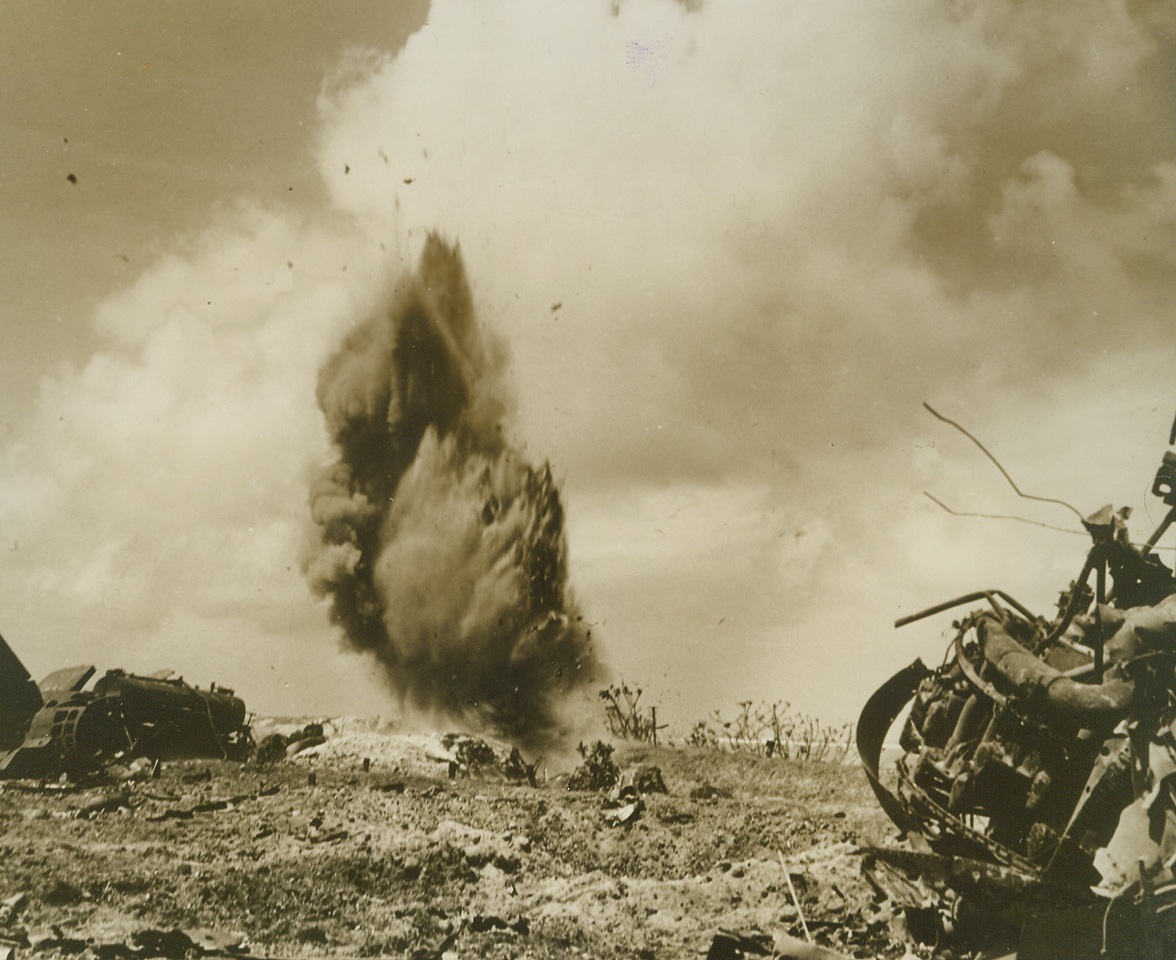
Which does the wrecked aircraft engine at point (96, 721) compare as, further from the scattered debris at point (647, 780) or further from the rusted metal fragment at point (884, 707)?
the rusted metal fragment at point (884, 707)

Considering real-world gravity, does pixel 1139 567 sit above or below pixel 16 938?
above

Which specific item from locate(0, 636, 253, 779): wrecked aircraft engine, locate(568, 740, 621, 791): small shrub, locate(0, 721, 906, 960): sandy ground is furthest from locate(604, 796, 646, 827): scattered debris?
locate(0, 636, 253, 779): wrecked aircraft engine

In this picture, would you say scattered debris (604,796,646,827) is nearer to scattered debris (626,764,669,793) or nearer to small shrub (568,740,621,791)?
scattered debris (626,764,669,793)

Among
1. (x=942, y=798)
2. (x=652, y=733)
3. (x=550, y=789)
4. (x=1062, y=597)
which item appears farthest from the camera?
(x=652, y=733)

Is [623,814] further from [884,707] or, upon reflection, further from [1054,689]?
[1054,689]

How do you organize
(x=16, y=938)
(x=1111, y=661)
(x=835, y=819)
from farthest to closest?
(x=835, y=819)
(x=16, y=938)
(x=1111, y=661)

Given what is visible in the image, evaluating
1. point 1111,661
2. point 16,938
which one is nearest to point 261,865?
point 16,938

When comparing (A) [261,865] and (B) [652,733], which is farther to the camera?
(B) [652,733]

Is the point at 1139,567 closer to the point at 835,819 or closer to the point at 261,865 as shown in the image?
the point at 835,819
